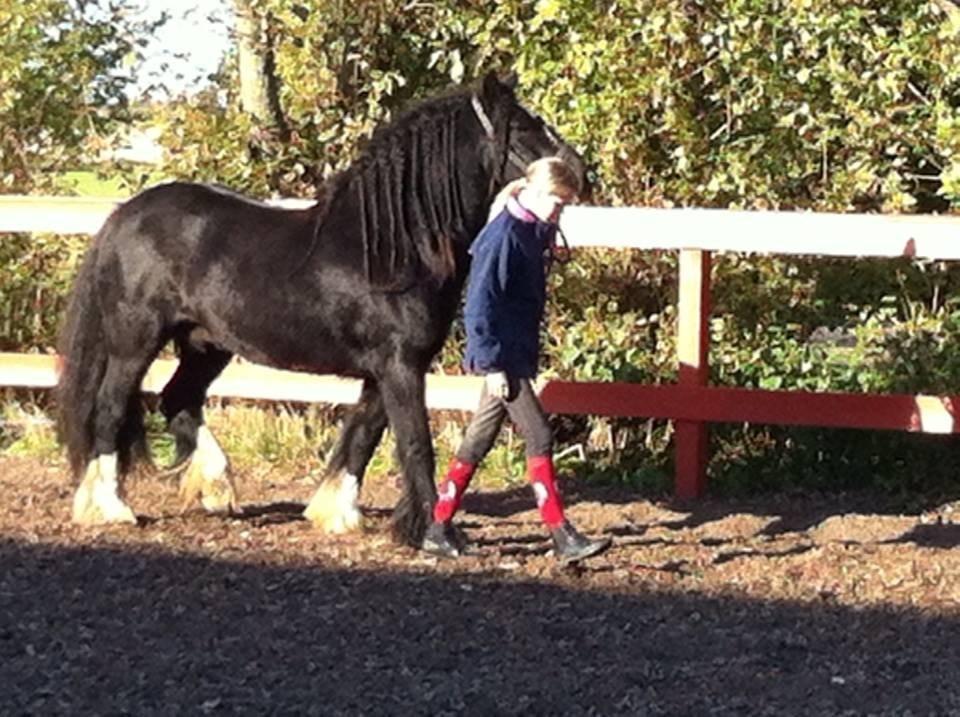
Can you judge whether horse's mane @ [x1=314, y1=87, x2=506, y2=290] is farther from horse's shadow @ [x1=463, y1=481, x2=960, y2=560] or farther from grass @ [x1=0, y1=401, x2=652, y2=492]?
grass @ [x1=0, y1=401, x2=652, y2=492]

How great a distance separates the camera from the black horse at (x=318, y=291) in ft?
25.7

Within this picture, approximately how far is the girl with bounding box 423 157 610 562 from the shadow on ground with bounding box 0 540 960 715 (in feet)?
1.34

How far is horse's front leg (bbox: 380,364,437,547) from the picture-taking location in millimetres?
7691

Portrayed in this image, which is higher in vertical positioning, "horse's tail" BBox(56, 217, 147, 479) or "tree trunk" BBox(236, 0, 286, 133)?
"tree trunk" BBox(236, 0, 286, 133)

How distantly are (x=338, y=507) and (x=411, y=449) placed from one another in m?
0.64

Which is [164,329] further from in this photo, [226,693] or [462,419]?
[226,693]

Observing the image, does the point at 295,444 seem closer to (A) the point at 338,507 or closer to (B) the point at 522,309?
(A) the point at 338,507

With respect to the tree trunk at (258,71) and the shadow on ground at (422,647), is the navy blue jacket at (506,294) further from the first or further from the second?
the tree trunk at (258,71)

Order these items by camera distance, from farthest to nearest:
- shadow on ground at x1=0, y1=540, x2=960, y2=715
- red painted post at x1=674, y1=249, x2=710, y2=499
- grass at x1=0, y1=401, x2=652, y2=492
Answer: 1. grass at x1=0, y1=401, x2=652, y2=492
2. red painted post at x1=674, y1=249, x2=710, y2=499
3. shadow on ground at x1=0, y1=540, x2=960, y2=715

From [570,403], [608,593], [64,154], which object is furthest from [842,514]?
[64,154]

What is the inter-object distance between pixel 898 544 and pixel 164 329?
10.8 ft

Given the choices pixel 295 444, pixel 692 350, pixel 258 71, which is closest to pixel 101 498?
pixel 295 444

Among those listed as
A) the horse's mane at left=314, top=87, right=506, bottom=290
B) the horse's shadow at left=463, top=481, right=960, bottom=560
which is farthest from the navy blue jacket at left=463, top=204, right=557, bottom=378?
the horse's shadow at left=463, top=481, right=960, bottom=560

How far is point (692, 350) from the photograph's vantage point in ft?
29.5
